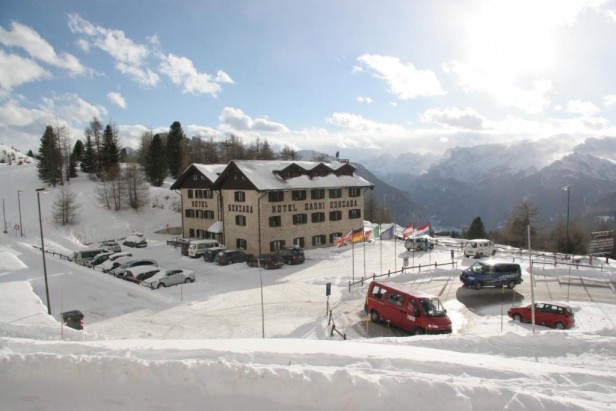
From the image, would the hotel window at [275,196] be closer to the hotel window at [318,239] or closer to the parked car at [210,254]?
the hotel window at [318,239]

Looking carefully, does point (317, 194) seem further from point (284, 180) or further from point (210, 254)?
point (210, 254)

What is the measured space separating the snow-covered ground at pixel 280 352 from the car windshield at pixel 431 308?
1.95m

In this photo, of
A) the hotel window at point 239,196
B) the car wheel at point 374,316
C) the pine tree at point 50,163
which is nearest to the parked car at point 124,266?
the hotel window at point 239,196

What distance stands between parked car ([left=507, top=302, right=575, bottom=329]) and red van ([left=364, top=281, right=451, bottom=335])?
460 cm

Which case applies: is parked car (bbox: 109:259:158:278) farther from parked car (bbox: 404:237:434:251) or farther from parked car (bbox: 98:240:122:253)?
parked car (bbox: 404:237:434:251)

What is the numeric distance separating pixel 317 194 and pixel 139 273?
848 inches

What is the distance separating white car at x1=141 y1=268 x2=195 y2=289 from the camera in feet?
91.7

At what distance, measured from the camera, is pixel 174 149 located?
84.2 m

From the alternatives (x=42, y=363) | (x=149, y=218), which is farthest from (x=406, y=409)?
(x=149, y=218)

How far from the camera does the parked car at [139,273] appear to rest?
29.1 meters

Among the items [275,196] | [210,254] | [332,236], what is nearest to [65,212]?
[210,254]

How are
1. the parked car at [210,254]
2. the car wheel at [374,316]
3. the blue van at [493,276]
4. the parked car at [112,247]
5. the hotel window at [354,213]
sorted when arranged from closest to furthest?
the car wheel at [374,316]
the blue van at [493,276]
the parked car at [210,254]
the parked car at [112,247]
the hotel window at [354,213]

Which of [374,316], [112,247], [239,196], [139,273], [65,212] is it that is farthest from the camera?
[65,212]

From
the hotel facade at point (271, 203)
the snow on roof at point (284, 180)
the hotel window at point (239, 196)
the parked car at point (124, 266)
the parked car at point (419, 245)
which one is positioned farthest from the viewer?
the parked car at point (419, 245)
